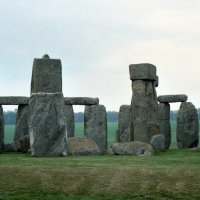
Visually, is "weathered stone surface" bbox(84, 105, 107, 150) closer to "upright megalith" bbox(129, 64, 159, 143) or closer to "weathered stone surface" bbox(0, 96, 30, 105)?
"weathered stone surface" bbox(0, 96, 30, 105)

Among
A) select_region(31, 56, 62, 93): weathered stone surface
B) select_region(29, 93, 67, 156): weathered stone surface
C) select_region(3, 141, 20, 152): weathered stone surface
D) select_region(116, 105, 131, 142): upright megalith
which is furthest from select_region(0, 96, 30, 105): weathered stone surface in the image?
select_region(29, 93, 67, 156): weathered stone surface

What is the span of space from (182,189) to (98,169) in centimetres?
203

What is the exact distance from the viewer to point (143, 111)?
23047 millimetres

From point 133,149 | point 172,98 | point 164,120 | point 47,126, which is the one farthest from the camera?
point 164,120

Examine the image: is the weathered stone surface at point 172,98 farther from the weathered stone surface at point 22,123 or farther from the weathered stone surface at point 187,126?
the weathered stone surface at point 22,123

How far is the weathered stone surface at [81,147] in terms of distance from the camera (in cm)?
1934

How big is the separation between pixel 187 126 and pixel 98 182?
586 inches

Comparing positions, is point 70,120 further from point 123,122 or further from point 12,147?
point 12,147

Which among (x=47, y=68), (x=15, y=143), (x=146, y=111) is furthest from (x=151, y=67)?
(x=15, y=143)

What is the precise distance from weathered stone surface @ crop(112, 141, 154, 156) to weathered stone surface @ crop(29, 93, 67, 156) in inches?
70.6

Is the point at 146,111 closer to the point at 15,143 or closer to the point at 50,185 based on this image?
the point at 15,143

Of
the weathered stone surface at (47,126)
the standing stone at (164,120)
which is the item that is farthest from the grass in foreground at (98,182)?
the standing stone at (164,120)

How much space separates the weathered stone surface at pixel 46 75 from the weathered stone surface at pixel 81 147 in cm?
231

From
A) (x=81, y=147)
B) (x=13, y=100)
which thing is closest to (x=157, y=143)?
(x=81, y=147)
